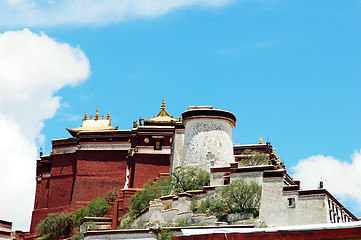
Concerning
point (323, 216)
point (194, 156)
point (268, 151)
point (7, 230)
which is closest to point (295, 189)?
point (323, 216)

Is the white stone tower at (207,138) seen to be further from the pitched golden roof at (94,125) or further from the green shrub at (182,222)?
the pitched golden roof at (94,125)

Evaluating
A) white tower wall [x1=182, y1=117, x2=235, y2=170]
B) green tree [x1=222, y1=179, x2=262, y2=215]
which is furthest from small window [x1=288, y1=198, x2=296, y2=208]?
white tower wall [x1=182, y1=117, x2=235, y2=170]

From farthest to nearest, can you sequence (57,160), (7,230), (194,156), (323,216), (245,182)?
1. (57,160)
2. (7,230)
3. (194,156)
4. (245,182)
5. (323,216)

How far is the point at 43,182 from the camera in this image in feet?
159

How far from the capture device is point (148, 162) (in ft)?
144

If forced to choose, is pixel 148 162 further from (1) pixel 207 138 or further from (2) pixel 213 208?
(2) pixel 213 208

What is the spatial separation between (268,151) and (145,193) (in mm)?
8764

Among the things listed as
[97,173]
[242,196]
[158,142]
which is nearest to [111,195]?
[97,173]

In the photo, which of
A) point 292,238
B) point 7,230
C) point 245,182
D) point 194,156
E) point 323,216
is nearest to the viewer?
point 292,238

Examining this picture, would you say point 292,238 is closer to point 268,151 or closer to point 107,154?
point 268,151

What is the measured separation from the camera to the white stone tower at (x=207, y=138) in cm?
3603

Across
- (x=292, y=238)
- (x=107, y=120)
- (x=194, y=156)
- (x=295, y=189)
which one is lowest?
(x=292, y=238)

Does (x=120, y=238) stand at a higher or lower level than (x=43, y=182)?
lower

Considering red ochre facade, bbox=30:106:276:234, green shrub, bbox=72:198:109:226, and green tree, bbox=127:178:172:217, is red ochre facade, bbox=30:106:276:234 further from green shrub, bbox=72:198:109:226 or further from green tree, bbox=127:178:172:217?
green tree, bbox=127:178:172:217
